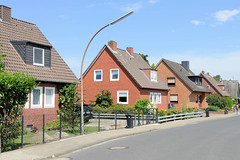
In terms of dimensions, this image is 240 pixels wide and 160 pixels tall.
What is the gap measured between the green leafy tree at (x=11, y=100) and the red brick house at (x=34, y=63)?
6.60 meters

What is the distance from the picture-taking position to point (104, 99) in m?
34.6

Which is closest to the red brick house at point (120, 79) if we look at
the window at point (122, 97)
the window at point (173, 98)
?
the window at point (122, 97)

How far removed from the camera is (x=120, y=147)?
42.3 ft

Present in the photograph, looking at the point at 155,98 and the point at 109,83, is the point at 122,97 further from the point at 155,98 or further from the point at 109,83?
the point at 155,98

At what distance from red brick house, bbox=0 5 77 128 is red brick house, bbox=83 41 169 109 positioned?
12.6 m

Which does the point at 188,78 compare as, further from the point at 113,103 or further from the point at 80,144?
the point at 80,144

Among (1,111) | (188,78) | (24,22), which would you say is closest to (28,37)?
(24,22)

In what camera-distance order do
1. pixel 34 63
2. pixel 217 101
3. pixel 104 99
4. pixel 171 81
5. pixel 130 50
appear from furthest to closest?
pixel 217 101, pixel 171 81, pixel 130 50, pixel 104 99, pixel 34 63

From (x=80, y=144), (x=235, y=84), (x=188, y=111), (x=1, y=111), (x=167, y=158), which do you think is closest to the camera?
(x=167, y=158)

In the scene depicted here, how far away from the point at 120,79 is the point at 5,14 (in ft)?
55.3

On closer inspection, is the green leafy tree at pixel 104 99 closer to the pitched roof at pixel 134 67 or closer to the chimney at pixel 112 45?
the pitched roof at pixel 134 67

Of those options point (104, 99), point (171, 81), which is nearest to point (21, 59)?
point (104, 99)

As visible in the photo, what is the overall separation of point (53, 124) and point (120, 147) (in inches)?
348

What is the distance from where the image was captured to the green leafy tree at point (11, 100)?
11634mm
